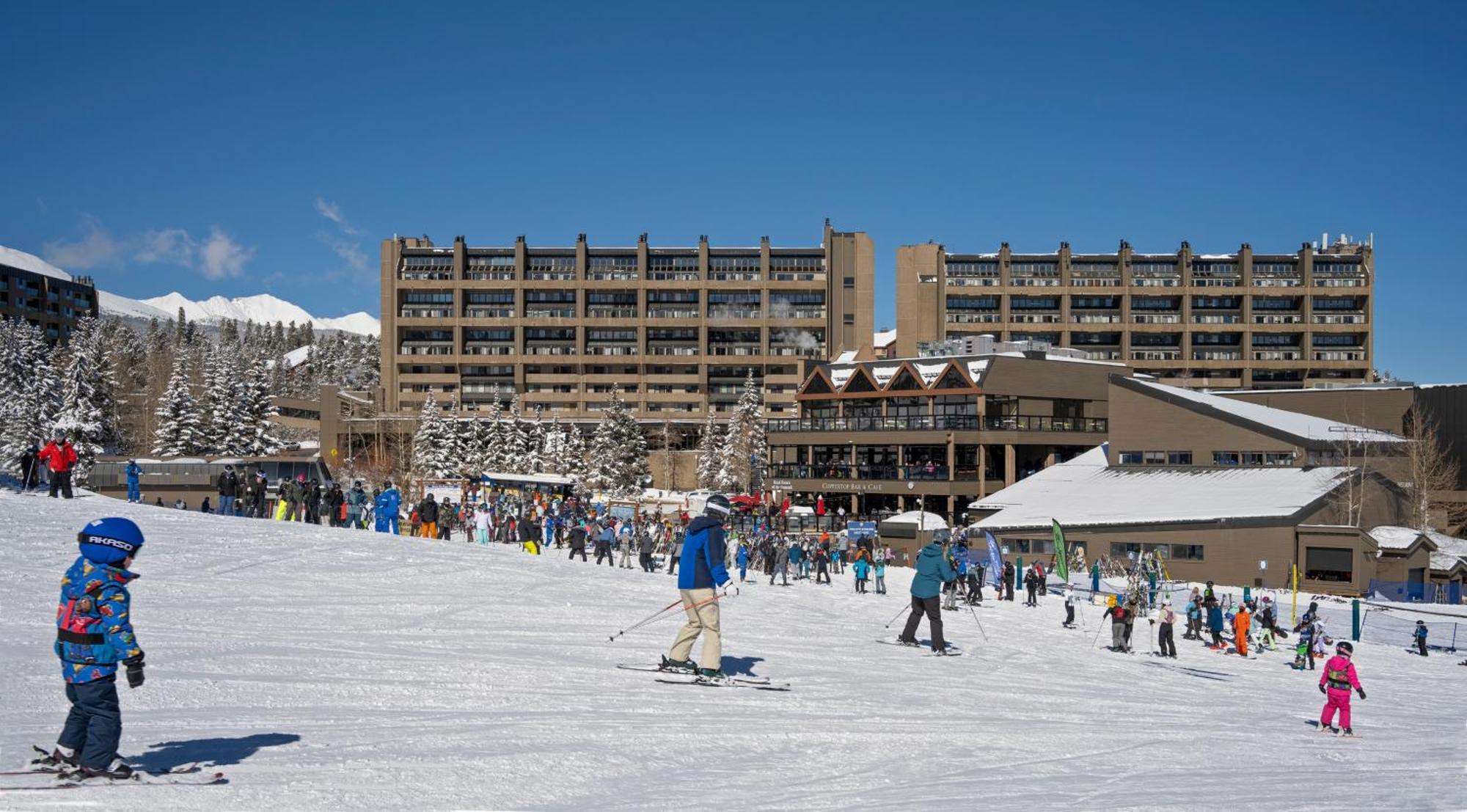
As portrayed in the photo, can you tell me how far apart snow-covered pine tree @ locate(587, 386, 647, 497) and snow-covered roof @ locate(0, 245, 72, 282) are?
3630 inches

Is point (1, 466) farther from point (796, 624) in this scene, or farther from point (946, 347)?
point (796, 624)

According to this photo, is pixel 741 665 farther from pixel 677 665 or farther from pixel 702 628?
pixel 702 628

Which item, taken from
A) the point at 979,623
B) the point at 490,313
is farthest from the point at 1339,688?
the point at 490,313

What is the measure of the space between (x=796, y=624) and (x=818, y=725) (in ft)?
26.2

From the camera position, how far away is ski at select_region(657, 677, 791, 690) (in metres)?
11.4

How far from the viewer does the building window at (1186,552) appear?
41.7 m

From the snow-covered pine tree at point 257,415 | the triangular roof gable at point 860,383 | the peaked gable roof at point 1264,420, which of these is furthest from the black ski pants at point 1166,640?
the snow-covered pine tree at point 257,415

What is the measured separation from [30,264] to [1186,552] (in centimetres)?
15746

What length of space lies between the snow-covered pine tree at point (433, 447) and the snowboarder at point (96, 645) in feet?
237

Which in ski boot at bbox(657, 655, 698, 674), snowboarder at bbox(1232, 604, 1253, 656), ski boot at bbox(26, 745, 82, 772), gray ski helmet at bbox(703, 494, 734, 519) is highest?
gray ski helmet at bbox(703, 494, 734, 519)

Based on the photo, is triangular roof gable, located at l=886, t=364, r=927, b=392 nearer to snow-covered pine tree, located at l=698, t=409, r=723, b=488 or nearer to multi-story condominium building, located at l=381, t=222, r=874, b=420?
snow-covered pine tree, located at l=698, t=409, r=723, b=488

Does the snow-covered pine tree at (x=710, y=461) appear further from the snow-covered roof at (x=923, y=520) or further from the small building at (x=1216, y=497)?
the snow-covered roof at (x=923, y=520)

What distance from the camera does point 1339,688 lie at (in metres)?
12.3

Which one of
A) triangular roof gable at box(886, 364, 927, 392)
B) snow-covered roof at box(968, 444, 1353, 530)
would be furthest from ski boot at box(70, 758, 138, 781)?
triangular roof gable at box(886, 364, 927, 392)
